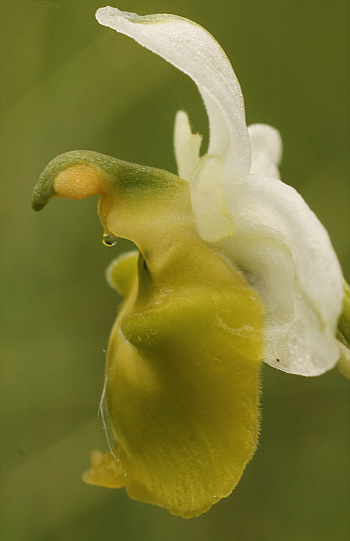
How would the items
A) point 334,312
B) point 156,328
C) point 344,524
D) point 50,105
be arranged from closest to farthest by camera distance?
point 334,312 → point 156,328 → point 344,524 → point 50,105

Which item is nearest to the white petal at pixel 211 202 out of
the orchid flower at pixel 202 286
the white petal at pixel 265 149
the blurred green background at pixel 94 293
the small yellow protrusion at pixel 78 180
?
the orchid flower at pixel 202 286

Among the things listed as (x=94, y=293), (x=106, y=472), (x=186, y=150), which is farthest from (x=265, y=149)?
(x=94, y=293)

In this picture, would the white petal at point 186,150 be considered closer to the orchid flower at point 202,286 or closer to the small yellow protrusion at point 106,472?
the orchid flower at point 202,286

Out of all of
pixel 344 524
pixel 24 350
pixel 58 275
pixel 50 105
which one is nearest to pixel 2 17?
pixel 50 105

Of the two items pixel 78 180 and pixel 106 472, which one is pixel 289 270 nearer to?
pixel 78 180

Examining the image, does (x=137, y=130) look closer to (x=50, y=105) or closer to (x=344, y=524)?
(x=50, y=105)

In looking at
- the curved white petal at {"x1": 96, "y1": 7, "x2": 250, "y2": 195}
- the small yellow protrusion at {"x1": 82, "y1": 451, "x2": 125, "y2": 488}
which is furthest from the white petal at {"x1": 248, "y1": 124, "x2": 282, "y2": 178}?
the small yellow protrusion at {"x1": 82, "y1": 451, "x2": 125, "y2": 488}

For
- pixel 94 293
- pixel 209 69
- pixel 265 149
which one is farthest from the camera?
pixel 94 293
